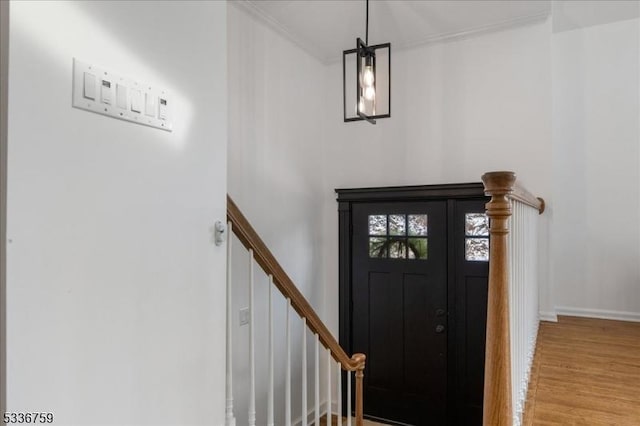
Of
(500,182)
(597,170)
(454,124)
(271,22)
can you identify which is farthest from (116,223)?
(597,170)

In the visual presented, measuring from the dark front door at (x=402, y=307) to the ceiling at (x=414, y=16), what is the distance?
1475mm

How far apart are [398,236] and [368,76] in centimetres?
173

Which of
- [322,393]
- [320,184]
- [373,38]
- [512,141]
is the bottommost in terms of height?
[322,393]

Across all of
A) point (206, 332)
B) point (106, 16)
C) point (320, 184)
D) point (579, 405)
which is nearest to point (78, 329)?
point (206, 332)

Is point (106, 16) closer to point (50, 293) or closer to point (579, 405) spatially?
point (50, 293)

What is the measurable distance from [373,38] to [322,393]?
3.29 m

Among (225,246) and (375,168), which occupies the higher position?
(375,168)

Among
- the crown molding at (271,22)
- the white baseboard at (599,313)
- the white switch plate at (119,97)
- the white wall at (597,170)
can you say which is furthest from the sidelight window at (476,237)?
the white switch plate at (119,97)

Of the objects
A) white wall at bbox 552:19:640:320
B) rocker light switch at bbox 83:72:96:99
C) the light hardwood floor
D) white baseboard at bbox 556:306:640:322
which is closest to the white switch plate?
rocker light switch at bbox 83:72:96:99

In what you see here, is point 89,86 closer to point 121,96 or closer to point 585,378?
point 121,96

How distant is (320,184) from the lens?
405cm

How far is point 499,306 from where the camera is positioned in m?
1.18

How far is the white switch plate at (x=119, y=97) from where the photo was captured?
1061mm

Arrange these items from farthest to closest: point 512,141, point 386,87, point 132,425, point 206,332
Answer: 1. point 512,141
2. point 386,87
3. point 206,332
4. point 132,425
